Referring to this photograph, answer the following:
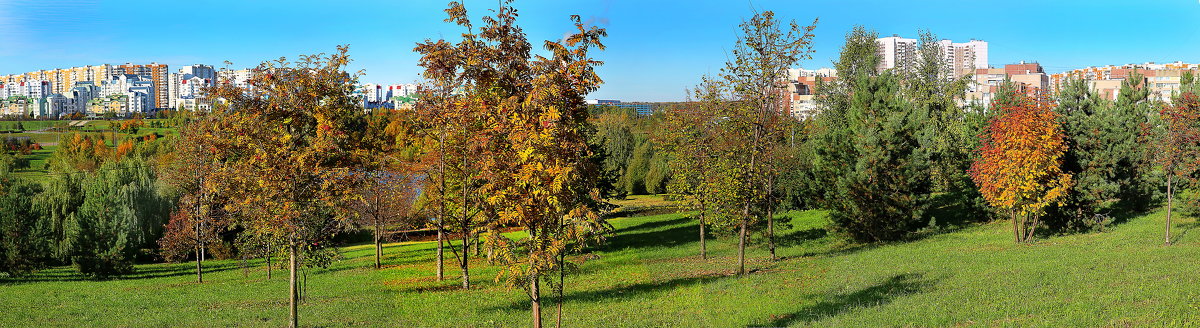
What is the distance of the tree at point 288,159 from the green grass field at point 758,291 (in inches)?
85.7

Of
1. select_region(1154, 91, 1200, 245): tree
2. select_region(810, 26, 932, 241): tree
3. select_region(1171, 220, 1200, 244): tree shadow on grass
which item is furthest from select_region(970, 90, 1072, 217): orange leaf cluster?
select_region(810, 26, 932, 241): tree

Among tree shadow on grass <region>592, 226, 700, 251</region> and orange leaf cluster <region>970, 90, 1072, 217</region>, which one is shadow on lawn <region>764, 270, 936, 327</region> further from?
tree shadow on grass <region>592, 226, 700, 251</region>

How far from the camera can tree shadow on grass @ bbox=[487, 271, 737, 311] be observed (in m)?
16.6

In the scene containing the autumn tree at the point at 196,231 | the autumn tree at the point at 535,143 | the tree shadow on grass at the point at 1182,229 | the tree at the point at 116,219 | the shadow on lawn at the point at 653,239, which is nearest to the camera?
the autumn tree at the point at 535,143

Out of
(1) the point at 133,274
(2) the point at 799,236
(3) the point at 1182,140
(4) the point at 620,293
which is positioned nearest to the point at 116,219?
(1) the point at 133,274

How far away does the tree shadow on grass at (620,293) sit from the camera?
16.6m

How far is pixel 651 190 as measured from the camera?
64875mm

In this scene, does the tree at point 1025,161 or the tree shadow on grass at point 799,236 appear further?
the tree shadow on grass at point 799,236

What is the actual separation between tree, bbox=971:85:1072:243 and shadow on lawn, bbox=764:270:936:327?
7585 millimetres

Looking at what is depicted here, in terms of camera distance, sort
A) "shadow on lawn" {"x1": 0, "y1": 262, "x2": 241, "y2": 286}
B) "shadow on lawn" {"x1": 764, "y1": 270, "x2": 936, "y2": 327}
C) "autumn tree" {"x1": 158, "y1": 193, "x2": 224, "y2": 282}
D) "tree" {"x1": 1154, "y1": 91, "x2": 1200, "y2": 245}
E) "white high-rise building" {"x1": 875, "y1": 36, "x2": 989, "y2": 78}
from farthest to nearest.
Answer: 1. "white high-rise building" {"x1": 875, "y1": 36, "x2": 989, "y2": 78}
2. "shadow on lawn" {"x1": 0, "y1": 262, "x2": 241, "y2": 286}
3. "autumn tree" {"x1": 158, "y1": 193, "x2": 224, "y2": 282}
4. "tree" {"x1": 1154, "y1": 91, "x2": 1200, "y2": 245}
5. "shadow on lawn" {"x1": 764, "y1": 270, "x2": 936, "y2": 327}

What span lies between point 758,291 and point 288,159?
10.1 m

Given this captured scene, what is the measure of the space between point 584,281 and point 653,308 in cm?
502

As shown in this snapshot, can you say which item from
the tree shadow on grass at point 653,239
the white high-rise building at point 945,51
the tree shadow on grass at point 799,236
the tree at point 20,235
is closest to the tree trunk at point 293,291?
the tree shadow on grass at point 653,239

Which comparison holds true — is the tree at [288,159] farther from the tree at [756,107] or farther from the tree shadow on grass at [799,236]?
the tree shadow on grass at [799,236]
